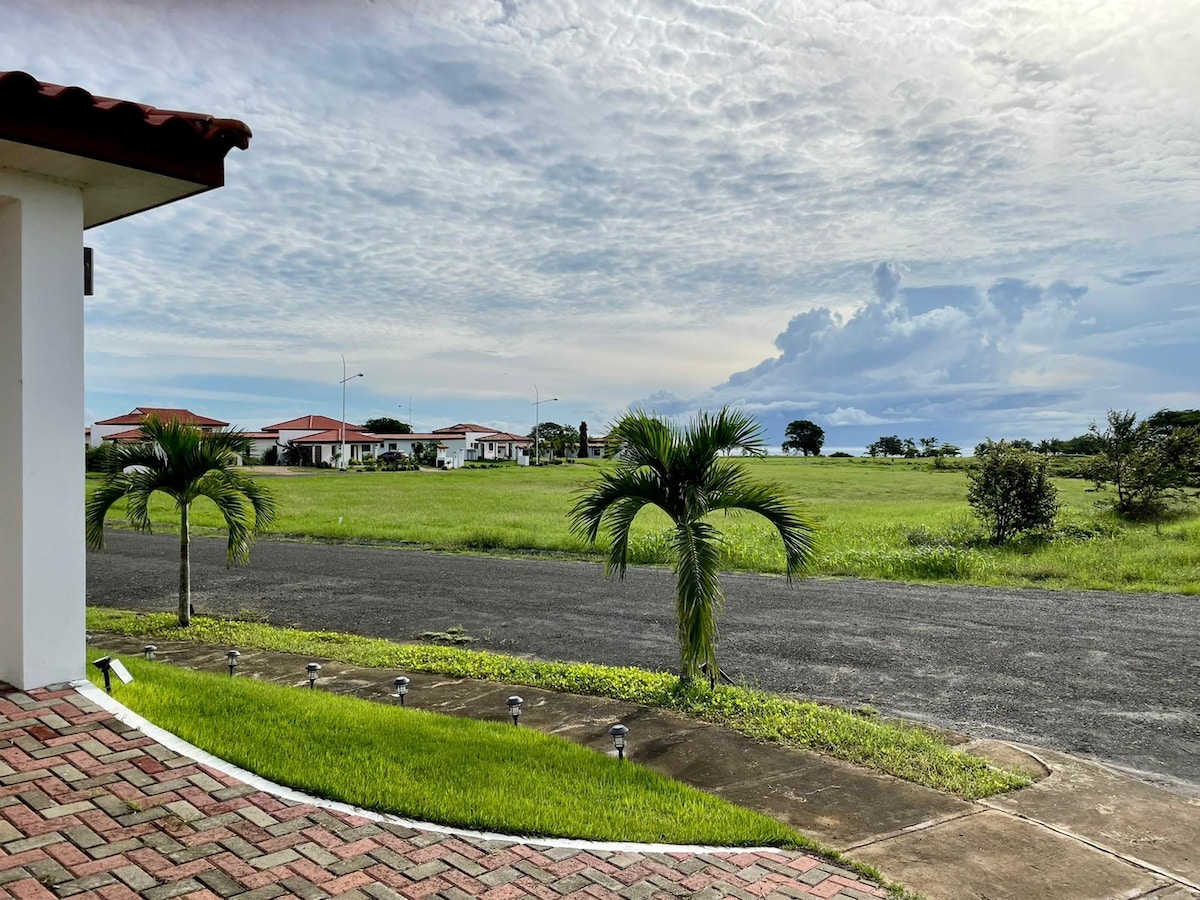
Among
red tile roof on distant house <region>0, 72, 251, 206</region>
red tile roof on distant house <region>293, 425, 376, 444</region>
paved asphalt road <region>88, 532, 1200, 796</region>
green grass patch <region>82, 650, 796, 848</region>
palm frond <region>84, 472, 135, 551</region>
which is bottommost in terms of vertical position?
paved asphalt road <region>88, 532, 1200, 796</region>

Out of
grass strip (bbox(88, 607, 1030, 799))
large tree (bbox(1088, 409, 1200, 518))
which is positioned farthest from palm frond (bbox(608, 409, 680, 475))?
large tree (bbox(1088, 409, 1200, 518))

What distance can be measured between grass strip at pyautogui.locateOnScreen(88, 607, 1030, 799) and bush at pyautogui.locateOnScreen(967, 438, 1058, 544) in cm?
1353

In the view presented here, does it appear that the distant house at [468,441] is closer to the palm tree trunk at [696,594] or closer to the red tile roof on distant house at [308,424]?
the red tile roof on distant house at [308,424]

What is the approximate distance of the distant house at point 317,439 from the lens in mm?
76438

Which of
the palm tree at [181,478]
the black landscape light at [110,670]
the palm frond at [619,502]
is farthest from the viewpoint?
the palm tree at [181,478]

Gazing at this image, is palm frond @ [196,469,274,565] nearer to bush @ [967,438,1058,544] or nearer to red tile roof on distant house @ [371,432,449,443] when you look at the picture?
bush @ [967,438,1058,544]

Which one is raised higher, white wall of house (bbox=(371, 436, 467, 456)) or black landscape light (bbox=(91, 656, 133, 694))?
white wall of house (bbox=(371, 436, 467, 456))

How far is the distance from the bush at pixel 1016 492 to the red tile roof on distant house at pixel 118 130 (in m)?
17.5

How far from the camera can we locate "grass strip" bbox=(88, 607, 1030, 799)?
17.9 ft

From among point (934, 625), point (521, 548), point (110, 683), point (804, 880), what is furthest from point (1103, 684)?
point (521, 548)

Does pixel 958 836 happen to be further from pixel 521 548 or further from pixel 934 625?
pixel 521 548

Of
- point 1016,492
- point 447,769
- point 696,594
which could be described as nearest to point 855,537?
point 1016,492

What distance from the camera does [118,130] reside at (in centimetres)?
470

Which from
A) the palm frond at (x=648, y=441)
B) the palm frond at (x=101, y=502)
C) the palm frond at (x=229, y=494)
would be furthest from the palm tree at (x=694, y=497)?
the palm frond at (x=101, y=502)
